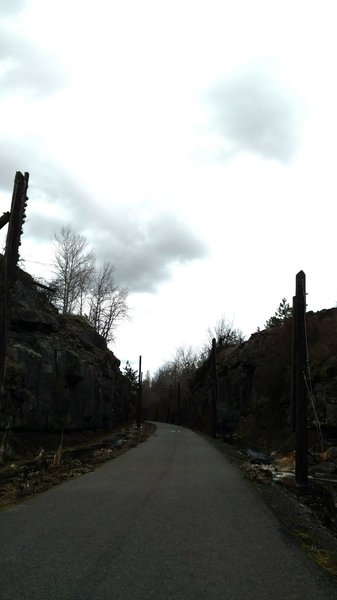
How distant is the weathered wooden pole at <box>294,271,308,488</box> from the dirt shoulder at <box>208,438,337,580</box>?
1.87 ft

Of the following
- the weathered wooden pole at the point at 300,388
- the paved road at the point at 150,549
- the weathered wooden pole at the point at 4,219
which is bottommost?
the paved road at the point at 150,549

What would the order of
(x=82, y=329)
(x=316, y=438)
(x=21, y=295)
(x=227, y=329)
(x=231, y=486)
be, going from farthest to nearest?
(x=227, y=329), (x=82, y=329), (x=21, y=295), (x=316, y=438), (x=231, y=486)

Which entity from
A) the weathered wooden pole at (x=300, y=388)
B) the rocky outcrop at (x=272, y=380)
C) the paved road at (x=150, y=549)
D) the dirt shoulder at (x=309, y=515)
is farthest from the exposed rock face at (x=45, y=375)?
the rocky outcrop at (x=272, y=380)

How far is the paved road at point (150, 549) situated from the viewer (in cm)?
480

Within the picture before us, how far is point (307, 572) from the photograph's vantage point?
18.0 feet

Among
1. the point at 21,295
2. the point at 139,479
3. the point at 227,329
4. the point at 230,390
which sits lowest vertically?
the point at 139,479

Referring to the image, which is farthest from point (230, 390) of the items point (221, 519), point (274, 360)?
point (221, 519)

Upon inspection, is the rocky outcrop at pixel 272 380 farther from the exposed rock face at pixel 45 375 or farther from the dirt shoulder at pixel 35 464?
the exposed rock face at pixel 45 375

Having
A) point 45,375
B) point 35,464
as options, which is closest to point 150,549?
point 35,464

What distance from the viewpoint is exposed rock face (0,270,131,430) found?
21.1 meters

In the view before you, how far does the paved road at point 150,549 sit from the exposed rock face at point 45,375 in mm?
10757

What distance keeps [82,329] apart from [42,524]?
3343 centimetres

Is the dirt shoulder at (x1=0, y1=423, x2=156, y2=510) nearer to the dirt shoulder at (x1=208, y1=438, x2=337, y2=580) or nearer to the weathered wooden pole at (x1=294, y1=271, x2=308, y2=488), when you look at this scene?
the dirt shoulder at (x1=208, y1=438, x2=337, y2=580)

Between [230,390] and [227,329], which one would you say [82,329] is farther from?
[227,329]
